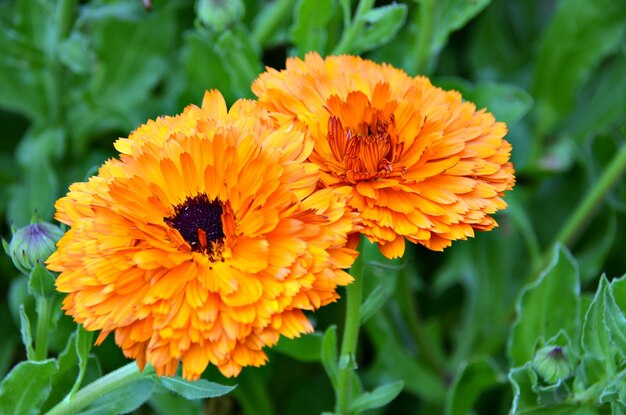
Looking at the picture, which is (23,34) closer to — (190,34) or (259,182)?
(190,34)

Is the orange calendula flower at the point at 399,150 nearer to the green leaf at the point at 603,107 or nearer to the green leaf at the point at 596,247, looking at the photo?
the green leaf at the point at 596,247

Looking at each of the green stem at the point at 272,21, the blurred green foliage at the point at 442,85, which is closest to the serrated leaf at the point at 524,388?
the blurred green foliage at the point at 442,85

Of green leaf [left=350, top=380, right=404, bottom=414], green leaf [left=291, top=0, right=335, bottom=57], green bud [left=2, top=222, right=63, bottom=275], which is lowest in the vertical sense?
green leaf [left=350, top=380, right=404, bottom=414]

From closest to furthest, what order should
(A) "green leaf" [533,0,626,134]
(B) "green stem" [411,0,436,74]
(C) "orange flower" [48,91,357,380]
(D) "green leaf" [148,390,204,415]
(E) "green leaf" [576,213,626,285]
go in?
1. (C) "orange flower" [48,91,357,380]
2. (B) "green stem" [411,0,436,74]
3. (D) "green leaf" [148,390,204,415]
4. (E) "green leaf" [576,213,626,285]
5. (A) "green leaf" [533,0,626,134]

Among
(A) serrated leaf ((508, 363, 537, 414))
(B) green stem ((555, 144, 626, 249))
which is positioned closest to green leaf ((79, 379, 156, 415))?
(A) serrated leaf ((508, 363, 537, 414))

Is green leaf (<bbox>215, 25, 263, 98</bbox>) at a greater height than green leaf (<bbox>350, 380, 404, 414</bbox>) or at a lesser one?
greater

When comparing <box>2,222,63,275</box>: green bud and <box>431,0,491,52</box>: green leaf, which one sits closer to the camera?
<box>2,222,63,275</box>: green bud

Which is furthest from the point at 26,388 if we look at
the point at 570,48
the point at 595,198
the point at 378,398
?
the point at 570,48

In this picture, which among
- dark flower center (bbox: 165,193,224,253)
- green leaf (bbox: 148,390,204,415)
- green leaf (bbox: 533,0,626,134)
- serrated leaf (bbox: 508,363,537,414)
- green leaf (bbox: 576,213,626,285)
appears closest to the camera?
dark flower center (bbox: 165,193,224,253)

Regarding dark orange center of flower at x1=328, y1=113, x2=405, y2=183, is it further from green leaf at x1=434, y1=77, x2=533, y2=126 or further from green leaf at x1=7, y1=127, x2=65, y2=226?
green leaf at x1=7, y1=127, x2=65, y2=226
